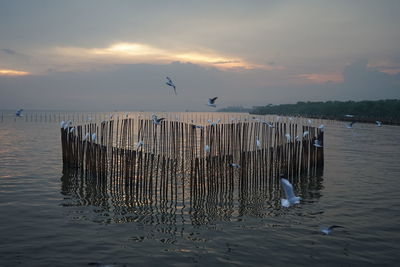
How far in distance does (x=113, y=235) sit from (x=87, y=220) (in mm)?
1458

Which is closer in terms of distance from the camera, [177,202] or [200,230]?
[200,230]

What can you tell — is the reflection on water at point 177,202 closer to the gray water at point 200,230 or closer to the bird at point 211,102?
the gray water at point 200,230

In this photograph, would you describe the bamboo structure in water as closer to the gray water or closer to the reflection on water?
the reflection on water

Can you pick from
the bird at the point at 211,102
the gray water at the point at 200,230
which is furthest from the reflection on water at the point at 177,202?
the bird at the point at 211,102

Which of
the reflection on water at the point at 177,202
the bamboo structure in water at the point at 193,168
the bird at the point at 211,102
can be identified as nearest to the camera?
the reflection on water at the point at 177,202

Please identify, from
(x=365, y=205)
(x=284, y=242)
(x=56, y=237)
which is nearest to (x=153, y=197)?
(x=56, y=237)

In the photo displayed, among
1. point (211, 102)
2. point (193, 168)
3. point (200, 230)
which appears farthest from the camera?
point (193, 168)

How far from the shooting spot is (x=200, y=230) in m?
8.66

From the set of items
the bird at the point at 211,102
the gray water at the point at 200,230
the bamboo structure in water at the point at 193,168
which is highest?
the bird at the point at 211,102

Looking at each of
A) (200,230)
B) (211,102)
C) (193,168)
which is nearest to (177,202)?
(200,230)

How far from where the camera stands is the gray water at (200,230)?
718 centimetres

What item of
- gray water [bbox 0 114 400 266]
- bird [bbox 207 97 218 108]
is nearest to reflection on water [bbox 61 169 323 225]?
gray water [bbox 0 114 400 266]

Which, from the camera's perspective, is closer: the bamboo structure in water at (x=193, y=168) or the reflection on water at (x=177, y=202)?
the reflection on water at (x=177, y=202)

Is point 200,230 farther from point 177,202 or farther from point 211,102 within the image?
point 211,102
